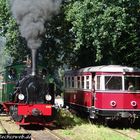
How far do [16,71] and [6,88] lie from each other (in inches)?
34.0

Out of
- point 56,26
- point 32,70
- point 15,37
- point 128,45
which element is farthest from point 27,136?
point 56,26

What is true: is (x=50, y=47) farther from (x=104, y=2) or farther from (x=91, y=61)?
(x=104, y=2)

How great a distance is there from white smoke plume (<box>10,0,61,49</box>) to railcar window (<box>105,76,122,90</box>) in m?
3.28

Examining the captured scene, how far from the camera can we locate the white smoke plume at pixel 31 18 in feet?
57.7

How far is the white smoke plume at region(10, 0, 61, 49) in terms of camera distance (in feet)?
57.7

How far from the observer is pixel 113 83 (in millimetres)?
18078

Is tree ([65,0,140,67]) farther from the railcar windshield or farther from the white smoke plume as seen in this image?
the white smoke plume

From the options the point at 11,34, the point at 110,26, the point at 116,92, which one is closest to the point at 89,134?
the point at 116,92

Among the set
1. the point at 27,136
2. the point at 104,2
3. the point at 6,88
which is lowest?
the point at 27,136

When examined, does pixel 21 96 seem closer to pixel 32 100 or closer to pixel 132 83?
pixel 32 100

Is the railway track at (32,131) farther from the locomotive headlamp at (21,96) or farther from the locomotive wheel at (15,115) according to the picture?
the locomotive headlamp at (21,96)

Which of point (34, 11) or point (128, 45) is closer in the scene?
point (34, 11)

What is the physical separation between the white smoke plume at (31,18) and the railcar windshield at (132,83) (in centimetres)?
404

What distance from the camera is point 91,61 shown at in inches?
1018
